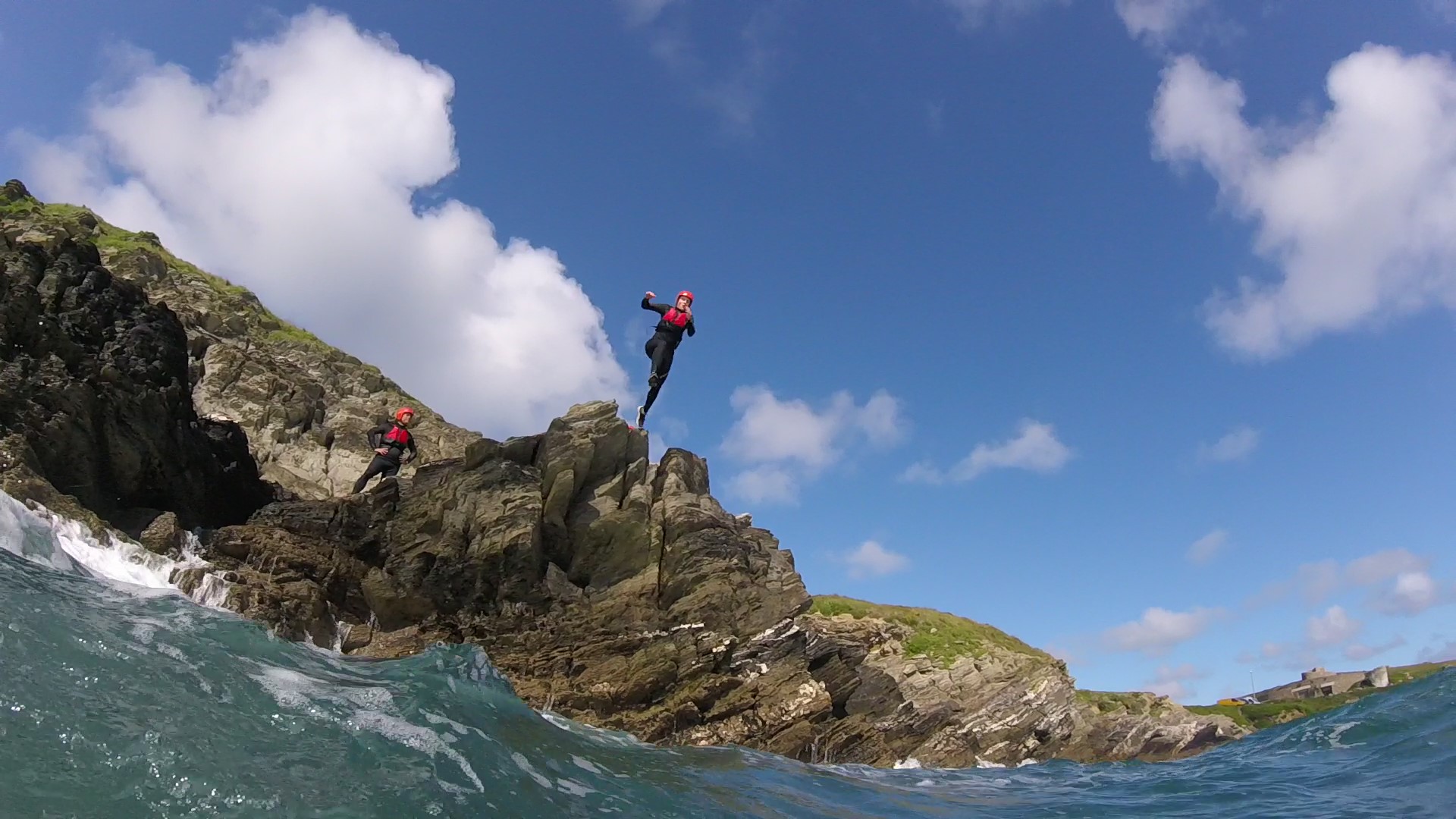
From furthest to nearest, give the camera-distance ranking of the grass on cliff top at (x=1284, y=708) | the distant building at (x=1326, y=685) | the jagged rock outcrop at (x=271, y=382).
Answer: the distant building at (x=1326, y=685) → the grass on cliff top at (x=1284, y=708) → the jagged rock outcrop at (x=271, y=382)

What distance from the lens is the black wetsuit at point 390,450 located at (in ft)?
97.5

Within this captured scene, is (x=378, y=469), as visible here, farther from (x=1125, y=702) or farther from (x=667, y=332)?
(x=1125, y=702)

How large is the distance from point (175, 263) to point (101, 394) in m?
36.3

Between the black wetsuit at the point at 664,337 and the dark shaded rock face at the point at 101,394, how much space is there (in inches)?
581

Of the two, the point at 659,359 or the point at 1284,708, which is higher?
the point at 659,359

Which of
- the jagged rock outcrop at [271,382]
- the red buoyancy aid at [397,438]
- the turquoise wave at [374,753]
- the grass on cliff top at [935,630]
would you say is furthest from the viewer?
the grass on cliff top at [935,630]

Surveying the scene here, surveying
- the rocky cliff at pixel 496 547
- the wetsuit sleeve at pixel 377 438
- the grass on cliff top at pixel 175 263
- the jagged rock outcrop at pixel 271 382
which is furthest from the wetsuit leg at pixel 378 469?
the grass on cliff top at pixel 175 263

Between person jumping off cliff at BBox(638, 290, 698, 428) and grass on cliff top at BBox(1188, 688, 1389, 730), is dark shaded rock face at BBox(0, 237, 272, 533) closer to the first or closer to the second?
person jumping off cliff at BBox(638, 290, 698, 428)

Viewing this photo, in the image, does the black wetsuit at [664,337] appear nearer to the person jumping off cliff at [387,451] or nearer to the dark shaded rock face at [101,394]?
the person jumping off cliff at [387,451]

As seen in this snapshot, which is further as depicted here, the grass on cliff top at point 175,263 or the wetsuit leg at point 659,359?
the grass on cliff top at point 175,263

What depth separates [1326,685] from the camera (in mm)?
124250

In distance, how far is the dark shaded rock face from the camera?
20672mm

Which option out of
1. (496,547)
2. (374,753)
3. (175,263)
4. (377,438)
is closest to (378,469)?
(377,438)

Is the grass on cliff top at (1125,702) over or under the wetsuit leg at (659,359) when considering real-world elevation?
under
